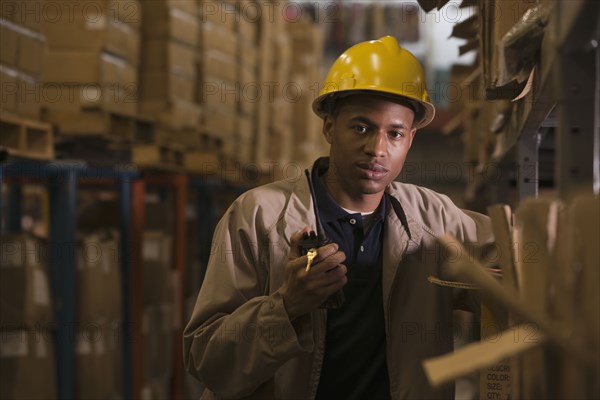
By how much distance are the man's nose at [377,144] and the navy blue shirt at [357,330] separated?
24 centimetres

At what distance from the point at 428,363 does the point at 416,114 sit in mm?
1485

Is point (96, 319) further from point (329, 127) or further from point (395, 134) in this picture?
point (395, 134)

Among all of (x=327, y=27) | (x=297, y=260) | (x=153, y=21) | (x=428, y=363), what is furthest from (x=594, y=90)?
(x=327, y=27)

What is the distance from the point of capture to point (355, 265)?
257 centimetres

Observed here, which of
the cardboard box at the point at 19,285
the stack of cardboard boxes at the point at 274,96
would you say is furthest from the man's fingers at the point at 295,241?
the stack of cardboard boxes at the point at 274,96

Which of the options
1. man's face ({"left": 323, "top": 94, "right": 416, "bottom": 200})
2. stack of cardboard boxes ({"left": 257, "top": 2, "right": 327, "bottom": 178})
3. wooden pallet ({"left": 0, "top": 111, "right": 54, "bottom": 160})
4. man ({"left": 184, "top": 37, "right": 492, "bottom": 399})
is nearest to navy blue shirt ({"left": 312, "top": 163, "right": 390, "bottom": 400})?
man ({"left": 184, "top": 37, "right": 492, "bottom": 399})

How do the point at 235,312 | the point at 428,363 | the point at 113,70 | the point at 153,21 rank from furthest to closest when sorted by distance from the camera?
the point at 153,21, the point at 113,70, the point at 235,312, the point at 428,363

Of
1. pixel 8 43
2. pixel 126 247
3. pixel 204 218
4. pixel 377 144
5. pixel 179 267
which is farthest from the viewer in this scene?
pixel 204 218

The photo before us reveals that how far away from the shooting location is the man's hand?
2.20 m

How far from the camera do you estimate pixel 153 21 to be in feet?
19.4

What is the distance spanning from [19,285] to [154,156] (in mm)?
1491

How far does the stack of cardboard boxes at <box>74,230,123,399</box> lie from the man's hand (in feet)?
9.81

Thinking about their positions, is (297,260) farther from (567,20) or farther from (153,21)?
(153,21)

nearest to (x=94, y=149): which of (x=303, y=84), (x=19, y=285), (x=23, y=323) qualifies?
(x=19, y=285)
